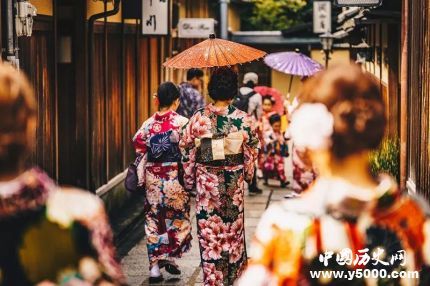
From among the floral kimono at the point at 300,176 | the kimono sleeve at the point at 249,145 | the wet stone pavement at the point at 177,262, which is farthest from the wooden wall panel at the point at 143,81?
the kimono sleeve at the point at 249,145

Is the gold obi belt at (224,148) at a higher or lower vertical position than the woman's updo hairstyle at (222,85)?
lower

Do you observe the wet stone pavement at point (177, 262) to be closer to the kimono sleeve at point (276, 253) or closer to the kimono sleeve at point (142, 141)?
the kimono sleeve at point (142, 141)

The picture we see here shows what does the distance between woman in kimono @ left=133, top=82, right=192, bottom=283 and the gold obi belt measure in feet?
4.75

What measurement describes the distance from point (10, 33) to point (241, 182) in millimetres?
2634

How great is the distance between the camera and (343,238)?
156 inches

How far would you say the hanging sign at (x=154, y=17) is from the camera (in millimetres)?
16516

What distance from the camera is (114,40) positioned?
15625mm

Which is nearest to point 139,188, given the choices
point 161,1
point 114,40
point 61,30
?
point 61,30

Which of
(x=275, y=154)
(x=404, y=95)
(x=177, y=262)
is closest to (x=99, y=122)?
(x=177, y=262)

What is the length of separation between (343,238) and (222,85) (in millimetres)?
4963

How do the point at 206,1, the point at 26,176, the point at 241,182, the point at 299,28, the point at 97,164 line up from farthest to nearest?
1. the point at 299,28
2. the point at 206,1
3. the point at 97,164
4. the point at 241,182
5. the point at 26,176

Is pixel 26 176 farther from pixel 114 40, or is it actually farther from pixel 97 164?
pixel 114 40

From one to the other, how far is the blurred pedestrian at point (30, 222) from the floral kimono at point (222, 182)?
482 cm

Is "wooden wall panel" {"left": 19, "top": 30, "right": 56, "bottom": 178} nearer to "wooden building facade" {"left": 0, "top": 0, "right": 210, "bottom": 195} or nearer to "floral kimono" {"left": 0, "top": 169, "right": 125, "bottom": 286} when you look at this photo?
"wooden building facade" {"left": 0, "top": 0, "right": 210, "bottom": 195}
